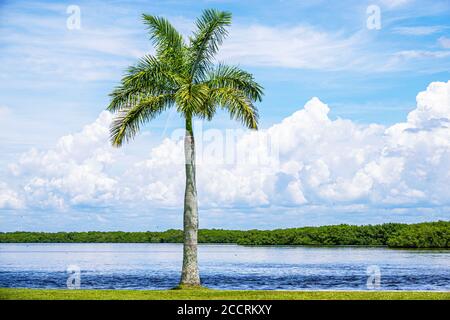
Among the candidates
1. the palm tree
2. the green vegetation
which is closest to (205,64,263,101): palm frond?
the palm tree

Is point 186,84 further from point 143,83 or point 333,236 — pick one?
point 333,236

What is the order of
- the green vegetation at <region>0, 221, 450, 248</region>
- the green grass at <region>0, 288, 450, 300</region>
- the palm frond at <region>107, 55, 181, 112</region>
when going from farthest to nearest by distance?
the green vegetation at <region>0, 221, 450, 248</region> < the palm frond at <region>107, 55, 181, 112</region> < the green grass at <region>0, 288, 450, 300</region>

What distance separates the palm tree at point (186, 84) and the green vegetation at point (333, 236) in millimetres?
89968

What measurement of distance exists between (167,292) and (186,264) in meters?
2.95

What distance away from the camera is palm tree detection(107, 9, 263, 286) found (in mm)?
28047

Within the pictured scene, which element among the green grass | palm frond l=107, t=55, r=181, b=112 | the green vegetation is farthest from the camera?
the green vegetation

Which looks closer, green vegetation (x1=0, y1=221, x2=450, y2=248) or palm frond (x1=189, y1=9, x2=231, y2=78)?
palm frond (x1=189, y1=9, x2=231, y2=78)

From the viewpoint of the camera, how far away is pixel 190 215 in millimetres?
28250

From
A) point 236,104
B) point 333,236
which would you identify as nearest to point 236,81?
point 236,104

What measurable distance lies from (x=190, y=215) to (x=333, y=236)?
10688 cm

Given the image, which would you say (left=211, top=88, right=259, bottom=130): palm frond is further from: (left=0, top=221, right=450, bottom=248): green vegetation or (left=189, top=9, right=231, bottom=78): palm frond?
(left=0, top=221, right=450, bottom=248): green vegetation

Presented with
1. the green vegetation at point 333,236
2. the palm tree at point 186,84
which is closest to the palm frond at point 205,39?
the palm tree at point 186,84
